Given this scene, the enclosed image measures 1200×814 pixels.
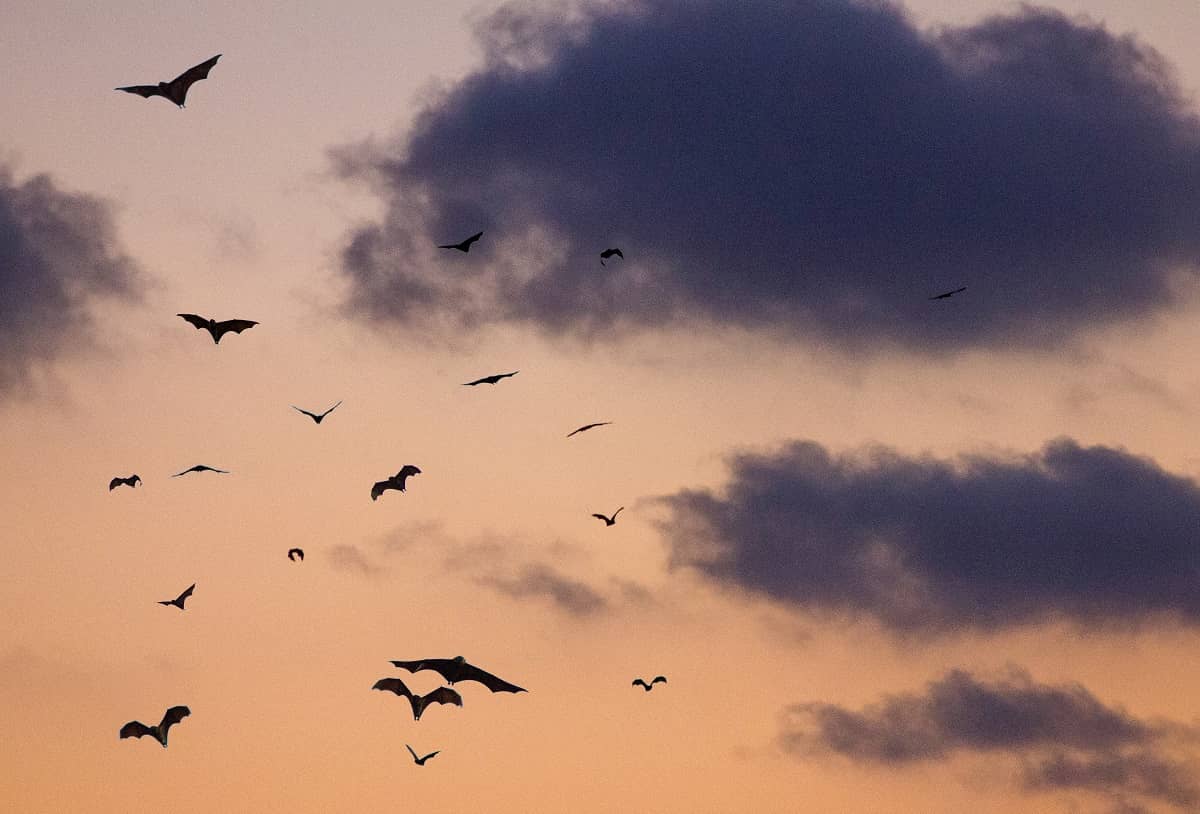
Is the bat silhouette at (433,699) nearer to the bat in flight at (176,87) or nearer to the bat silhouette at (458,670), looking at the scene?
the bat silhouette at (458,670)

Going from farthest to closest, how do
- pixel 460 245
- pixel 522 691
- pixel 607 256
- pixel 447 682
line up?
pixel 607 256
pixel 460 245
pixel 447 682
pixel 522 691

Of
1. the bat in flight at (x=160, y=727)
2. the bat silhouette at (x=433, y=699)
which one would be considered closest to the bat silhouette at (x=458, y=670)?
the bat silhouette at (x=433, y=699)

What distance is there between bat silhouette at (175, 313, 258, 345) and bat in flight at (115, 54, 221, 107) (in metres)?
10.6

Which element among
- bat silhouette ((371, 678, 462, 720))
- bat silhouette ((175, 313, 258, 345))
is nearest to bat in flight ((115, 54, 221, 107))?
bat silhouette ((175, 313, 258, 345))

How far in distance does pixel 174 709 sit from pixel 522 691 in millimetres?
17615

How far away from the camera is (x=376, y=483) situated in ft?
239

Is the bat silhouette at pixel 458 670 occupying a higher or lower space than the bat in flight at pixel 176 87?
lower

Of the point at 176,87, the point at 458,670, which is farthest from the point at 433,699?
the point at 176,87

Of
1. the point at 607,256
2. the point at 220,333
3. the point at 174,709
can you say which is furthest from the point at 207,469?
the point at 607,256

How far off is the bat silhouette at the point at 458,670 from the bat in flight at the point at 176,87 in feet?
64.7

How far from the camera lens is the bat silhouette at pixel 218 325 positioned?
6347 centimetres

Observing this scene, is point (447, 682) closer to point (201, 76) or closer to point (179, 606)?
point (179, 606)

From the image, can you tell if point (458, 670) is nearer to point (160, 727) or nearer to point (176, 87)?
point (160, 727)

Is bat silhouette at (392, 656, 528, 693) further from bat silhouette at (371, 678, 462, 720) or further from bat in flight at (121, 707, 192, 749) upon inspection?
bat in flight at (121, 707, 192, 749)
